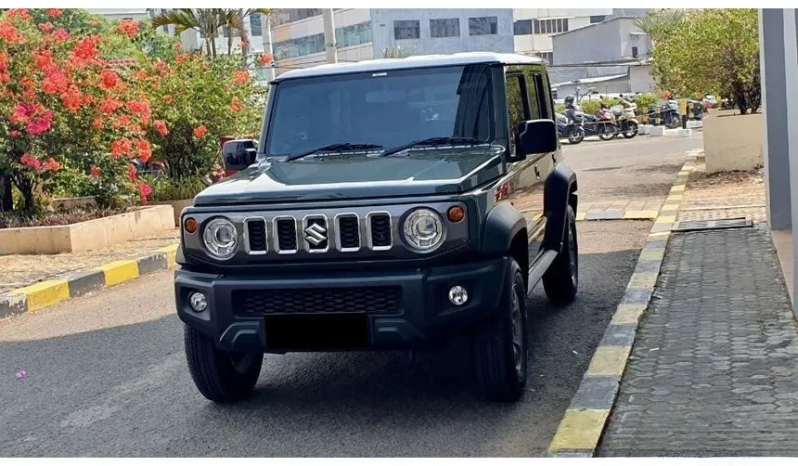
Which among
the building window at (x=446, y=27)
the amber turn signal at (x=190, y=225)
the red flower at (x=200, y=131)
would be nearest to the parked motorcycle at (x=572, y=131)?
the red flower at (x=200, y=131)

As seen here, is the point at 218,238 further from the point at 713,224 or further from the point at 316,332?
the point at 713,224

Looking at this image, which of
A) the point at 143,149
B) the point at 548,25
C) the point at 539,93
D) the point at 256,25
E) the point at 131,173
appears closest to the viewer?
the point at 539,93

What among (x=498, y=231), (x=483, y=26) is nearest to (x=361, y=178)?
(x=498, y=231)

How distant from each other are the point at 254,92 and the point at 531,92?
10.3 meters

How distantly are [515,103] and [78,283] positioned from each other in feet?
17.0

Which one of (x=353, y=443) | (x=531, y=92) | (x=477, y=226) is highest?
(x=531, y=92)

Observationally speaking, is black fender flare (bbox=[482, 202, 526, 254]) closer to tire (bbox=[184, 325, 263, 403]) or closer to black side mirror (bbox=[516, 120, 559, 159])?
black side mirror (bbox=[516, 120, 559, 159])

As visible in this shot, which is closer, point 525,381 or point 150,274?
point 525,381

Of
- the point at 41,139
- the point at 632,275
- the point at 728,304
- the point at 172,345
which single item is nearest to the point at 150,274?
the point at 41,139

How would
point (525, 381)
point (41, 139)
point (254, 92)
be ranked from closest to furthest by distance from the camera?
point (525, 381), point (41, 139), point (254, 92)

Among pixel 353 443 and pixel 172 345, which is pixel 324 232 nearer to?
pixel 353 443

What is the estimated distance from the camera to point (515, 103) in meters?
6.47

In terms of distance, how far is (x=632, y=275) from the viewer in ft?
28.3

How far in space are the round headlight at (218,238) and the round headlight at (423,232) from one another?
0.90m
